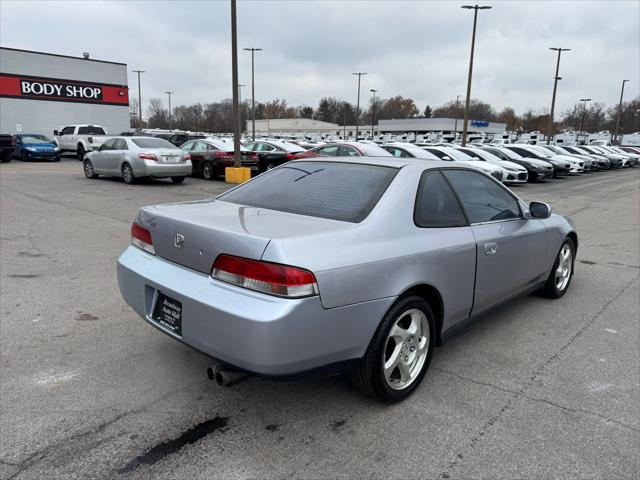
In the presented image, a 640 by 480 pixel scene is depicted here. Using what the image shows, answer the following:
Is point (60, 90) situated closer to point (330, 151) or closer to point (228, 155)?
point (228, 155)

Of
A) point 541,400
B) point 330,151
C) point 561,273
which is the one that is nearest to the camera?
point 541,400

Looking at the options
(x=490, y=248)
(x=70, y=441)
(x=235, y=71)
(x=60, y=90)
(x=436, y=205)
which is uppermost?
(x=60, y=90)

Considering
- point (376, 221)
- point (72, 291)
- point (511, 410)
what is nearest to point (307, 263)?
point (376, 221)

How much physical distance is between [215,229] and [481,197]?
2.25 metres

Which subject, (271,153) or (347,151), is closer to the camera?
(347,151)

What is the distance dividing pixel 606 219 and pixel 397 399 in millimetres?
10440

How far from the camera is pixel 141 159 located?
1453 cm

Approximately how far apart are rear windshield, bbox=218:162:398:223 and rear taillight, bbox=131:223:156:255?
66 cm

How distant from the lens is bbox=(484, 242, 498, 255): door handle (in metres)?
3.65

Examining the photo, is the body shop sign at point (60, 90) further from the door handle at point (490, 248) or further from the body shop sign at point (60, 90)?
the door handle at point (490, 248)

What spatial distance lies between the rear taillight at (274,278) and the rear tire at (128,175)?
13.5 metres

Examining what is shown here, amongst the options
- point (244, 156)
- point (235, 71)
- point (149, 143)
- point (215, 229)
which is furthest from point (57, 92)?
point (215, 229)

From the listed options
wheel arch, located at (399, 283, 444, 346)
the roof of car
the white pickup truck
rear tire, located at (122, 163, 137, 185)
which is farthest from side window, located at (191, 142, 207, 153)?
wheel arch, located at (399, 283, 444, 346)

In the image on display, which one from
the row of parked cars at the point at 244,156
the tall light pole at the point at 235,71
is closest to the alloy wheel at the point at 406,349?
the row of parked cars at the point at 244,156
